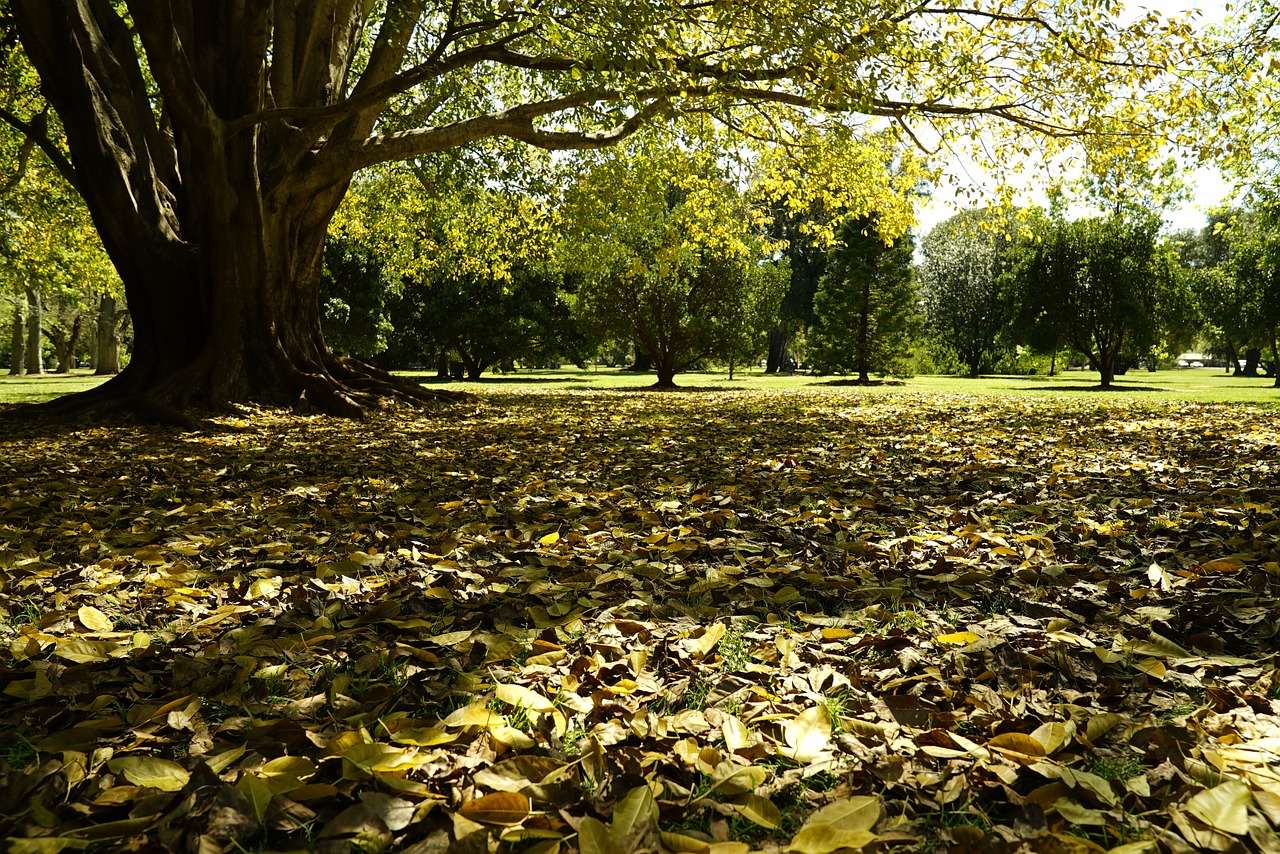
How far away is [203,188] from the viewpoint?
8875 millimetres

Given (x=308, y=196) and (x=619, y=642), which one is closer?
(x=619, y=642)

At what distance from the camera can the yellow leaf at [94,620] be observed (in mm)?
→ 2324

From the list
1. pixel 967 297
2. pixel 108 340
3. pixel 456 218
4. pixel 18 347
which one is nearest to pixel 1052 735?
pixel 456 218

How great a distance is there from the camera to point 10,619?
2408mm

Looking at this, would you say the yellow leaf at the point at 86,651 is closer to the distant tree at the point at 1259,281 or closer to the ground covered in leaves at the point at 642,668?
the ground covered in leaves at the point at 642,668

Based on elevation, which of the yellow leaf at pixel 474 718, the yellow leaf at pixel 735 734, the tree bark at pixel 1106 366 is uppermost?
the tree bark at pixel 1106 366

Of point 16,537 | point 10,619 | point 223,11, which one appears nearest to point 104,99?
point 223,11

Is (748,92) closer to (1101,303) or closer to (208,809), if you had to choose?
(208,809)

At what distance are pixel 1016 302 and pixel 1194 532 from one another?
67.6ft

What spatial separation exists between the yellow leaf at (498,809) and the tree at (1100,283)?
23.5 meters

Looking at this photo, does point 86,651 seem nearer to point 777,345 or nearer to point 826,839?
point 826,839

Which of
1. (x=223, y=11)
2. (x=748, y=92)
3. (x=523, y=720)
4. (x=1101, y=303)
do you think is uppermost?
(x=223, y=11)

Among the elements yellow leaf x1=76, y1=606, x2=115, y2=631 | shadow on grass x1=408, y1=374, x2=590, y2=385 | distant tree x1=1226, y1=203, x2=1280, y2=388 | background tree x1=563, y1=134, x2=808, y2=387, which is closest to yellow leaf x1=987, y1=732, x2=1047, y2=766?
yellow leaf x1=76, y1=606, x2=115, y2=631

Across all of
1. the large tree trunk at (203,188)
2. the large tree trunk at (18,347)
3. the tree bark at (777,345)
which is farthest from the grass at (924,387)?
the large tree trunk at (18,347)
